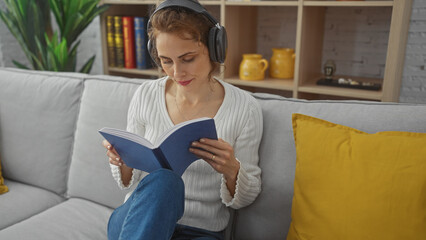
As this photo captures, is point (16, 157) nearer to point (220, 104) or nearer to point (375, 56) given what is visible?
point (220, 104)

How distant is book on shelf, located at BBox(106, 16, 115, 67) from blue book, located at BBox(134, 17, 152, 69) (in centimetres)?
19

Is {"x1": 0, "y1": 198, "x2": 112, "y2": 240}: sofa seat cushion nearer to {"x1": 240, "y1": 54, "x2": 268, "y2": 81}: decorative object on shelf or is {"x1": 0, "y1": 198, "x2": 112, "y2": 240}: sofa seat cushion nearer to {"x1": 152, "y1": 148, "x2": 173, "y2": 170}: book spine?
{"x1": 152, "y1": 148, "x2": 173, "y2": 170}: book spine

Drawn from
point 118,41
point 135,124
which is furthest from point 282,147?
point 118,41

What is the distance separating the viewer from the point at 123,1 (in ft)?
→ 8.14

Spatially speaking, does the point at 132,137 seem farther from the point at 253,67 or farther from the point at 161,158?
the point at 253,67

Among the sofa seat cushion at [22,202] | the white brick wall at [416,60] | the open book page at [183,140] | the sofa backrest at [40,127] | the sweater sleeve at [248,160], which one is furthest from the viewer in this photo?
the white brick wall at [416,60]

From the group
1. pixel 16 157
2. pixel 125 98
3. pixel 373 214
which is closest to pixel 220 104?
pixel 125 98

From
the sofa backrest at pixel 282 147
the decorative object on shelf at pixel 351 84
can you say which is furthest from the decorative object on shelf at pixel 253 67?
the sofa backrest at pixel 282 147

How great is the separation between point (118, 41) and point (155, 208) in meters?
1.99

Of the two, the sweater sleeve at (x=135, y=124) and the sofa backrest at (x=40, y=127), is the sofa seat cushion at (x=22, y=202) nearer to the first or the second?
the sofa backrest at (x=40, y=127)

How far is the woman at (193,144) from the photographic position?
A: 0.89 meters

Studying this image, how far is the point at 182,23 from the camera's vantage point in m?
1.01

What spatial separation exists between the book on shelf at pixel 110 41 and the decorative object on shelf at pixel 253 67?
1027 millimetres

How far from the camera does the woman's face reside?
1025mm
